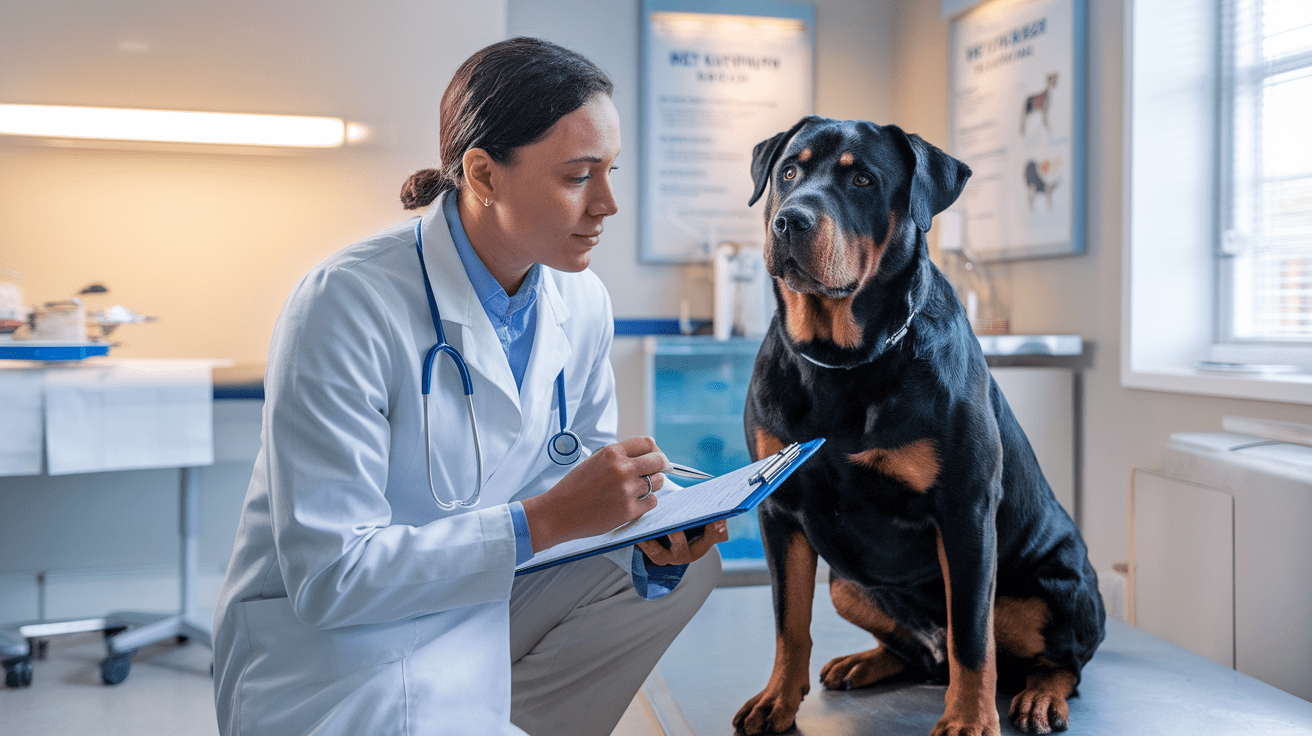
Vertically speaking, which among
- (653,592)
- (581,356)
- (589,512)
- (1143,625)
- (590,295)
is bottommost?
(1143,625)

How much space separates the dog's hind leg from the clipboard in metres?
0.42

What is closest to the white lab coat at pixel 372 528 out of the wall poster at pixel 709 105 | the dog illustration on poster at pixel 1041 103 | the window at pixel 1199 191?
the window at pixel 1199 191

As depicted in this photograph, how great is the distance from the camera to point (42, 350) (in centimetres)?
241

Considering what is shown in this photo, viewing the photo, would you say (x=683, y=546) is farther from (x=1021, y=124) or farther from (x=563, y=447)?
(x=1021, y=124)

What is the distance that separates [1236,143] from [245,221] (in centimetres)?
300

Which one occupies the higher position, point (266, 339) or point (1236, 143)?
point (1236, 143)

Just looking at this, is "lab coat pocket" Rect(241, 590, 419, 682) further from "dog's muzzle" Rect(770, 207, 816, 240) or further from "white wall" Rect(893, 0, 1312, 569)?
"white wall" Rect(893, 0, 1312, 569)

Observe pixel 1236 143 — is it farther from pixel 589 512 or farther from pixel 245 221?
pixel 245 221

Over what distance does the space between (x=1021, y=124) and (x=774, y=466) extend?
2.43m

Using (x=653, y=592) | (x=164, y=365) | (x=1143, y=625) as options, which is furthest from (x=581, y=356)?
(x=164, y=365)

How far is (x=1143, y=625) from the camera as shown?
6.44 feet

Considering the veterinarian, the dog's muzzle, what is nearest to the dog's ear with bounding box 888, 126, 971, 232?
the dog's muzzle

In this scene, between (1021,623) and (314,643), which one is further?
(1021,623)

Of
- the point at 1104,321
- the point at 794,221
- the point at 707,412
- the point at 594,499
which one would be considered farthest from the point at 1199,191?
the point at 594,499
